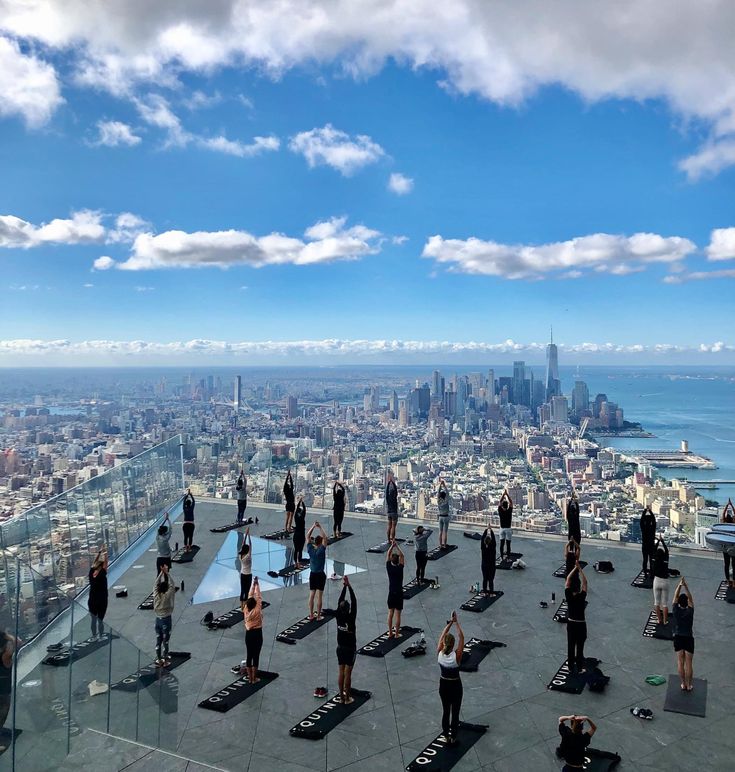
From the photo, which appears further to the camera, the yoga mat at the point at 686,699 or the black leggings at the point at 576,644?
the black leggings at the point at 576,644

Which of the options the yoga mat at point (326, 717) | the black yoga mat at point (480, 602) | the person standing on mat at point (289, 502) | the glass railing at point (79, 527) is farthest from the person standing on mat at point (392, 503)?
the yoga mat at point (326, 717)

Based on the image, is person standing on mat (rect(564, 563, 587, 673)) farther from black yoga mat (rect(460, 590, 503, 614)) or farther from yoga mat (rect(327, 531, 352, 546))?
yoga mat (rect(327, 531, 352, 546))

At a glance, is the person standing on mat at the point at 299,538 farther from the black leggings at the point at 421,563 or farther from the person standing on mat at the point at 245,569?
the black leggings at the point at 421,563

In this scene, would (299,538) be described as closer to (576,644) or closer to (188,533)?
(188,533)

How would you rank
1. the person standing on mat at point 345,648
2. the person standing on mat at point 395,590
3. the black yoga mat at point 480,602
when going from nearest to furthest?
1. the person standing on mat at point 345,648
2. the person standing on mat at point 395,590
3. the black yoga mat at point 480,602

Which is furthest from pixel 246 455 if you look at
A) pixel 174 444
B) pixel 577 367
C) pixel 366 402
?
pixel 577 367

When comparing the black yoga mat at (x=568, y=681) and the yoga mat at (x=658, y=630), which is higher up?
the black yoga mat at (x=568, y=681)

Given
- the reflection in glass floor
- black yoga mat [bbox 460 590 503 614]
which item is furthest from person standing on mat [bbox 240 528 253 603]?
black yoga mat [bbox 460 590 503 614]

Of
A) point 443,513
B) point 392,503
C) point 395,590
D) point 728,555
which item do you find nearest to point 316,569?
point 395,590

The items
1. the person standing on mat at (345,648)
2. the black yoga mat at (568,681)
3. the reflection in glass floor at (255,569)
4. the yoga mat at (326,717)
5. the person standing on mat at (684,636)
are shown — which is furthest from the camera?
the reflection in glass floor at (255,569)
